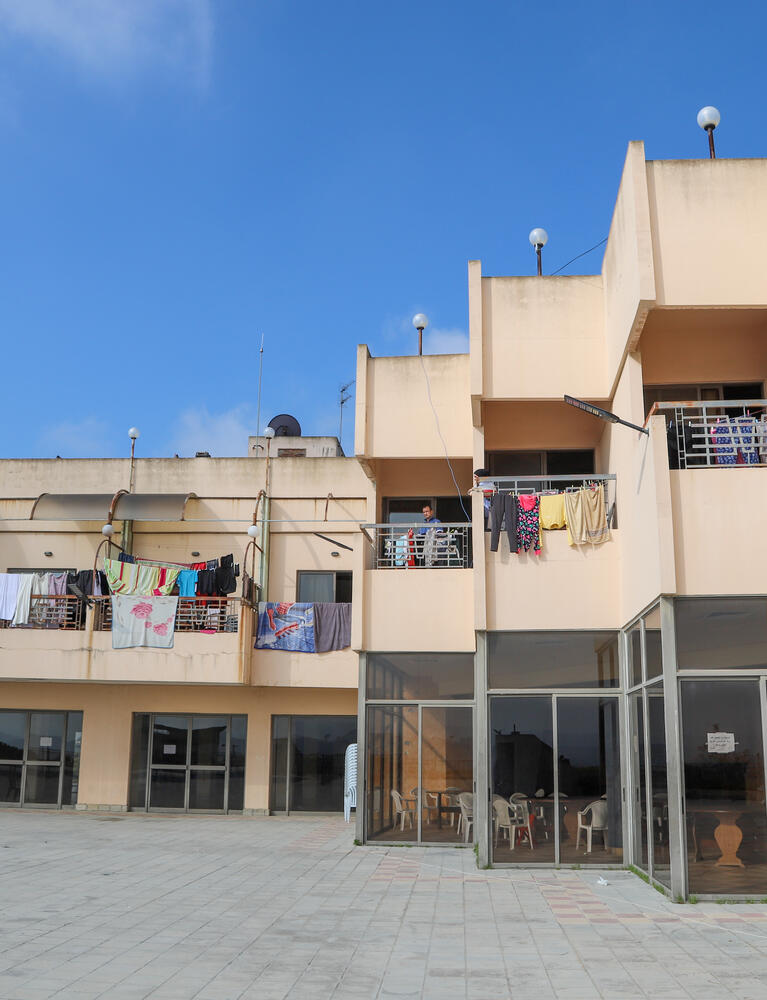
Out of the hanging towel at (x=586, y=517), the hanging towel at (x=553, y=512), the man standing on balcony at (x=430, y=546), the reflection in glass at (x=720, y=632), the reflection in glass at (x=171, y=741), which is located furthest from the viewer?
the reflection in glass at (x=171, y=741)

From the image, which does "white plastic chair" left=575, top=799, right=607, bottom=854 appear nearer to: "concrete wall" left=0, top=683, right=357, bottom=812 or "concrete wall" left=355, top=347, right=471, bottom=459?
"concrete wall" left=355, top=347, right=471, bottom=459

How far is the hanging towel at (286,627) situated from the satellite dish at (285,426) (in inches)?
291

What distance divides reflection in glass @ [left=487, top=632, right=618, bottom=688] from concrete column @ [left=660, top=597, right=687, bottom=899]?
105 inches

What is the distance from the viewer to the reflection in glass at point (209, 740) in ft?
66.4

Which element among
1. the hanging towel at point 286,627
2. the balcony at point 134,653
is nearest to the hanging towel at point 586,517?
the hanging towel at point 286,627

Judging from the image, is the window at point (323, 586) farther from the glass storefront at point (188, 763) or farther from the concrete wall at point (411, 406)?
the concrete wall at point (411, 406)

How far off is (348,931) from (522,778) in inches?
190

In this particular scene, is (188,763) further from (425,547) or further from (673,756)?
(673,756)

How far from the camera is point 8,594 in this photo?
19.9m

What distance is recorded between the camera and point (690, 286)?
455 inches

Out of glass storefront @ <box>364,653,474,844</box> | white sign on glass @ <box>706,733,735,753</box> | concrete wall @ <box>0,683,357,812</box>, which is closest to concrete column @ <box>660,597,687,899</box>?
white sign on glass @ <box>706,733,735,753</box>

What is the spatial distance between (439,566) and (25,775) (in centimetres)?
1116

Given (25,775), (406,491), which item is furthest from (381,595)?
(25,775)

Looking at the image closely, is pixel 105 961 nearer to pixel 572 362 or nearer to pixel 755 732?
pixel 755 732
